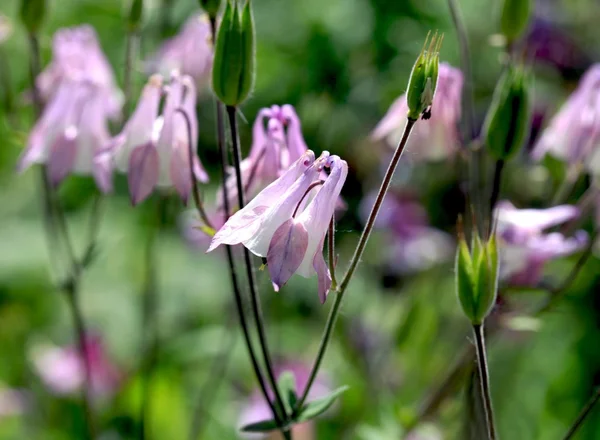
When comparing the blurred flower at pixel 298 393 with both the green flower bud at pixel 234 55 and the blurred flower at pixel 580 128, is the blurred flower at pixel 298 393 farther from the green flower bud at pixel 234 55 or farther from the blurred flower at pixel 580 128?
the green flower bud at pixel 234 55

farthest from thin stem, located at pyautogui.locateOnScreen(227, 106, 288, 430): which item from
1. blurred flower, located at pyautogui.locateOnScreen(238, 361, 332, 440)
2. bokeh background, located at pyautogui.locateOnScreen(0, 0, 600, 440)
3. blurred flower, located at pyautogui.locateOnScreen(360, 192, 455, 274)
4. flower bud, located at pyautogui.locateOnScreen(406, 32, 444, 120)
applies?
blurred flower, located at pyautogui.locateOnScreen(360, 192, 455, 274)

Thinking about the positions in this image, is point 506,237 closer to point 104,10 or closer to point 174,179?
point 174,179

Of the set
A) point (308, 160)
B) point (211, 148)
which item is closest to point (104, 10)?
point (211, 148)

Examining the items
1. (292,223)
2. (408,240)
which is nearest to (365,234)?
(292,223)

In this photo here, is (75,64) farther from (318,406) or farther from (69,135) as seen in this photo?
(318,406)

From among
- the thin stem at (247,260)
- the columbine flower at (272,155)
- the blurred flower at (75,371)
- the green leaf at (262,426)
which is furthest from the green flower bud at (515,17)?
the blurred flower at (75,371)
